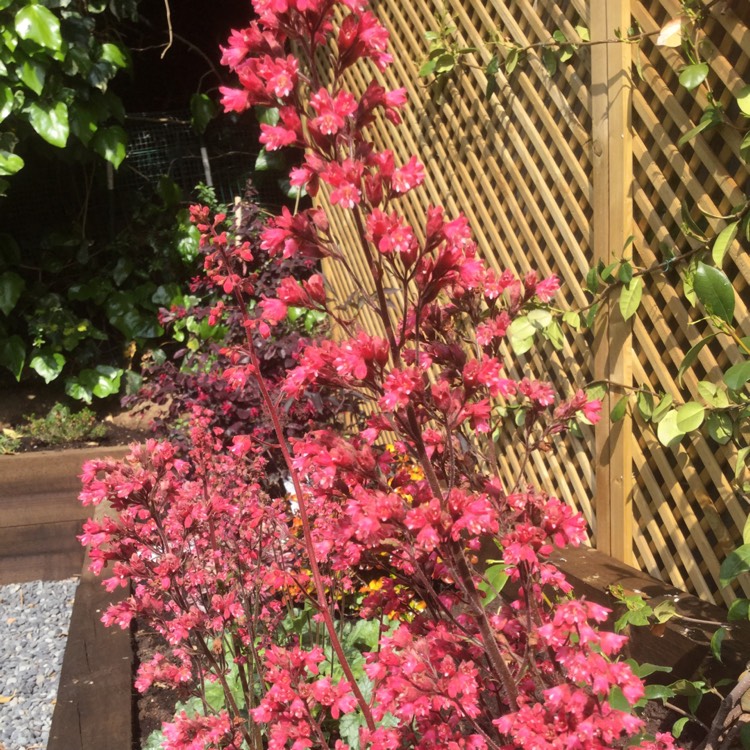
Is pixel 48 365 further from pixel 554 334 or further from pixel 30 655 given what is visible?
pixel 554 334

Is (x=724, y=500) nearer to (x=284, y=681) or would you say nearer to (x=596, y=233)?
(x=596, y=233)

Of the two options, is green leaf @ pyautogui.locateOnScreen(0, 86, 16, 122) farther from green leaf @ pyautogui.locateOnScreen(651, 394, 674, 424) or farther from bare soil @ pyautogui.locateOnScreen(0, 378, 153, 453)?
green leaf @ pyautogui.locateOnScreen(651, 394, 674, 424)

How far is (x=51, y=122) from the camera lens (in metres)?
3.76

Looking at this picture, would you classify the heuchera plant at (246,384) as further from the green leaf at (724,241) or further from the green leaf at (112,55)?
the green leaf at (724,241)

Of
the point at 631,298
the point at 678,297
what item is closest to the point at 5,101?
the point at 631,298

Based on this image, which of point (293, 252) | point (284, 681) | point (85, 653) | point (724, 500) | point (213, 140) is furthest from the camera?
point (213, 140)

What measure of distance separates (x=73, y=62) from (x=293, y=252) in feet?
11.2

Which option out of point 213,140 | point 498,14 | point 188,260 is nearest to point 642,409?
point 498,14

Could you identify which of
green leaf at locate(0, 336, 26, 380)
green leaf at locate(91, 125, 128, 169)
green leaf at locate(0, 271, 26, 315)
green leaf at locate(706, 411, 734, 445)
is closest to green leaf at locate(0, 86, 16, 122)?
green leaf at locate(91, 125, 128, 169)

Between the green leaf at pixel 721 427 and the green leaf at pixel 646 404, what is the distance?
0.30 m

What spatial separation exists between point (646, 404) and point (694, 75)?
2.74ft

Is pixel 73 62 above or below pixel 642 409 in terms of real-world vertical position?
above

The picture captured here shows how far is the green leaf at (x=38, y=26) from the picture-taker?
11.5 feet

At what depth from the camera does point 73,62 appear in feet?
12.7
